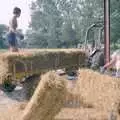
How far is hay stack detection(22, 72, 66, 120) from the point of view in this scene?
534cm

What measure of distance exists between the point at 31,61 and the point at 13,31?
954mm

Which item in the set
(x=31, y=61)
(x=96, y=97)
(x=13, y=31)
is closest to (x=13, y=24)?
(x=13, y=31)

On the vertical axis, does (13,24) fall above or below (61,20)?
above

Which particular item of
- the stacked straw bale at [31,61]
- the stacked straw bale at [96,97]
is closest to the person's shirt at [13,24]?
the stacked straw bale at [31,61]

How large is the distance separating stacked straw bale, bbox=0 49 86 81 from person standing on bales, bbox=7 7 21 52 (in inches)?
14.3

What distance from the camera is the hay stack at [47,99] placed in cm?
534

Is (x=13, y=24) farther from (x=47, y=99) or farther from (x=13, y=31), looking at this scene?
(x=47, y=99)

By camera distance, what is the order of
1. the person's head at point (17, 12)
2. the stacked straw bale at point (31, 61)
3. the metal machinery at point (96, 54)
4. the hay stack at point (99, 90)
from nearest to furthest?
the hay stack at point (99, 90) → the stacked straw bale at point (31, 61) → the person's head at point (17, 12) → the metal machinery at point (96, 54)

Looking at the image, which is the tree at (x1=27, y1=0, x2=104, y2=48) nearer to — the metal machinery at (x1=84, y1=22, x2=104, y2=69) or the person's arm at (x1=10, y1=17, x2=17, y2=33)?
the metal machinery at (x1=84, y1=22, x2=104, y2=69)

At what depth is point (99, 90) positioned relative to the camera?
6.26 meters

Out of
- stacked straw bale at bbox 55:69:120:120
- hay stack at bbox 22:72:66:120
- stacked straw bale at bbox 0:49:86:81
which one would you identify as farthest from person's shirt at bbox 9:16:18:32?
hay stack at bbox 22:72:66:120

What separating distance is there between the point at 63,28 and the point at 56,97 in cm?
3511

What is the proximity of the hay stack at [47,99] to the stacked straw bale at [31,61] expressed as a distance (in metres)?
3.92

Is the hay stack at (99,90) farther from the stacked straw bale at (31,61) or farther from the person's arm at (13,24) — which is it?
the person's arm at (13,24)
